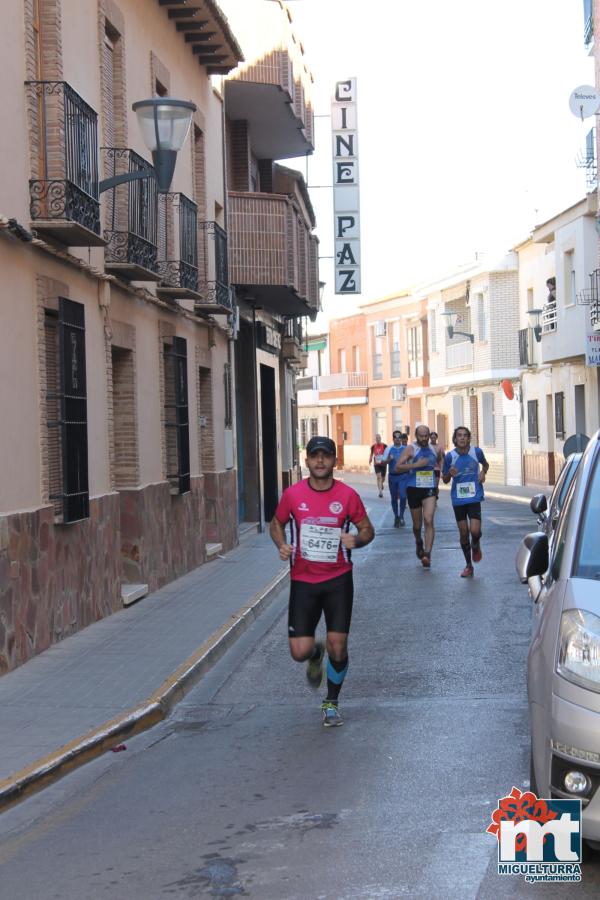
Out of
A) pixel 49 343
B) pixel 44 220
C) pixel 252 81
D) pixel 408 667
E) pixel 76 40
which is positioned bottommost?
pixel 408 667

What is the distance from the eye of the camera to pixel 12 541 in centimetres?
1043

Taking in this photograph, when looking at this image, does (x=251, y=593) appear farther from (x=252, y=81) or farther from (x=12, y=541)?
(x=252, y=81)

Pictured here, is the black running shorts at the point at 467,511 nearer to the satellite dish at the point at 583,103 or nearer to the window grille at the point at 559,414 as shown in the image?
the satellite dish at the point at 583,103

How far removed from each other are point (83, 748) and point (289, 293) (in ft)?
58.0

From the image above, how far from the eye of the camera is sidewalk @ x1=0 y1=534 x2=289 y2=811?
25.1 feet

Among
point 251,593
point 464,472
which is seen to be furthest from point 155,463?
point 464,472

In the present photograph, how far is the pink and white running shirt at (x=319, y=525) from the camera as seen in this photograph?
8359mm

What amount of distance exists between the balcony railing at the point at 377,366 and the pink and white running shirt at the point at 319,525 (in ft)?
194

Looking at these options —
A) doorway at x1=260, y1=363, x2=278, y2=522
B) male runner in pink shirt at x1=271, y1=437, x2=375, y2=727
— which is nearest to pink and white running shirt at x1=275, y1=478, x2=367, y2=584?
male runner in pink shirt at x1=271, y1=437, x2=375, y2=727

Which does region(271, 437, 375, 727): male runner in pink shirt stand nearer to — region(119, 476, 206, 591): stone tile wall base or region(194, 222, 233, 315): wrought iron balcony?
region(119, 476, 206, 591): stone tile wall base

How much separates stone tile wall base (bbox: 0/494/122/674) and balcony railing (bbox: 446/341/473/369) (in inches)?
1552

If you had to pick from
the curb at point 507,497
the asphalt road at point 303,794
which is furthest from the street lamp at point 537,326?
the asphalt road at point 303,794

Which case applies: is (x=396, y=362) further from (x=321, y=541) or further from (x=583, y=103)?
(x=321, y=541)

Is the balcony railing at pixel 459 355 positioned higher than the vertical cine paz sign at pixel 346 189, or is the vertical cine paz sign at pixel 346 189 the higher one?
the vertical cine paz sign at pixel 346 189
